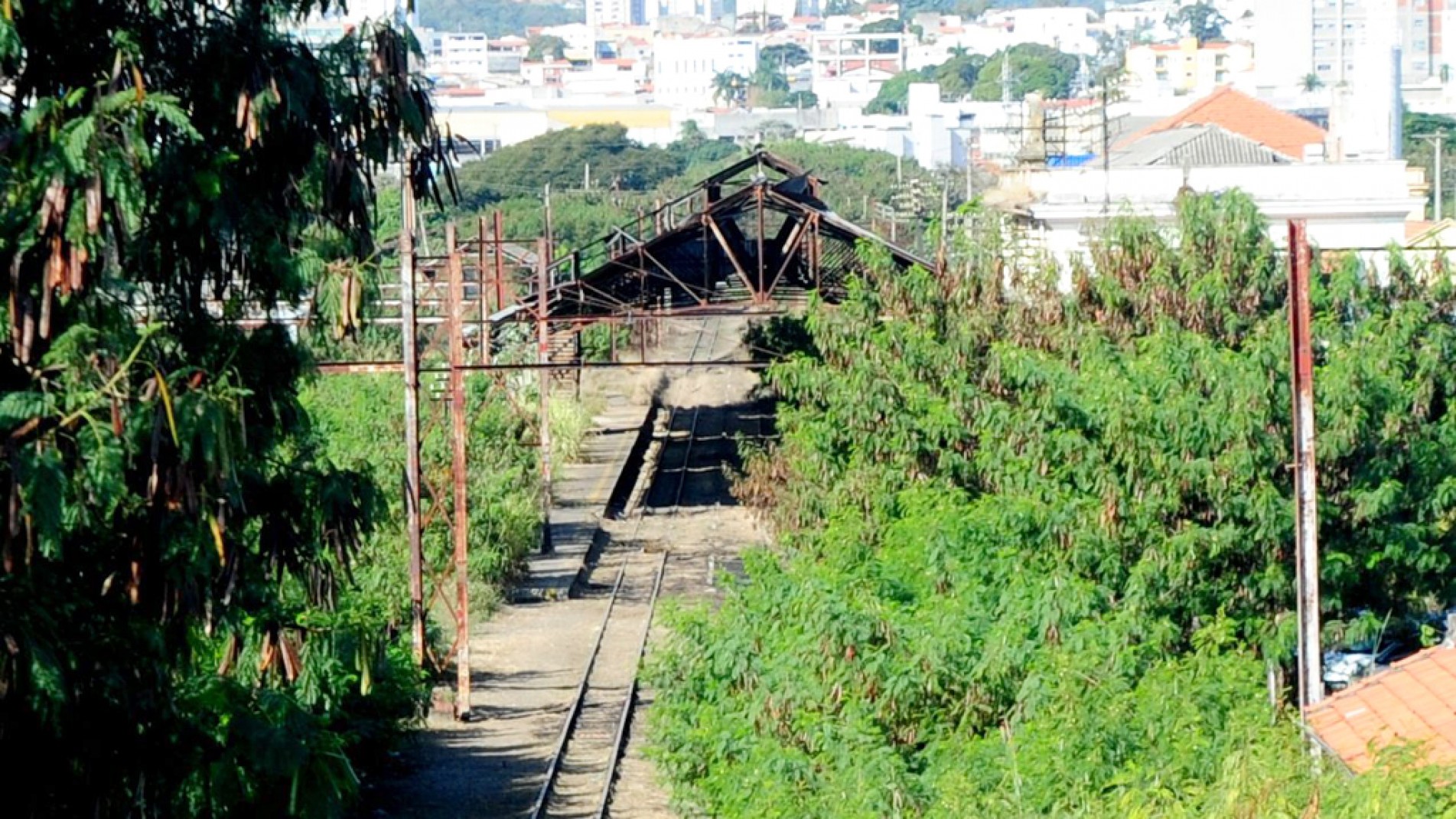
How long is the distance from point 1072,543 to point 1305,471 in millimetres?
2832

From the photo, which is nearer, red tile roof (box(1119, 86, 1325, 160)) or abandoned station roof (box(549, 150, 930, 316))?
A: abandoned station roof (box(549, 150, 930, 316))

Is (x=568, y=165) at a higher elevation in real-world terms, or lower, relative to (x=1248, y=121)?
lower

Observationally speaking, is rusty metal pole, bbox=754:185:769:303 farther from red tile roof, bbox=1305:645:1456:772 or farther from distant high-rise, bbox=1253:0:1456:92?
distant high-rise, bbox=1253:0:1456:92

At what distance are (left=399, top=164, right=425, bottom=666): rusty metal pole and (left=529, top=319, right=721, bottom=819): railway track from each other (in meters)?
1.64

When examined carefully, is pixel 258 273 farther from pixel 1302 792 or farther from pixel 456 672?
pixel 456 672

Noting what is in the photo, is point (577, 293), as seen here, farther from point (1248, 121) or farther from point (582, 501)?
point (1248, 121)

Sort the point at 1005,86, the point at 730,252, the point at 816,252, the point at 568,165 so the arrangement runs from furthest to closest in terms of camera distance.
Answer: the point at 568,165
the point at 1005,86
the point at 816,252
the point at 730,252

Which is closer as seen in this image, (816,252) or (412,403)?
(412,403)

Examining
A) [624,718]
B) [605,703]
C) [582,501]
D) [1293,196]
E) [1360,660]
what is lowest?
[582,501]

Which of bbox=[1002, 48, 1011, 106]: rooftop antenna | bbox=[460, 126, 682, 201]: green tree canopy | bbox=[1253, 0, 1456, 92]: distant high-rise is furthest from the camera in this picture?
bbox=[1253, 0, 1456, 92]: distant high-rise

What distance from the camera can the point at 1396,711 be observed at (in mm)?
11688

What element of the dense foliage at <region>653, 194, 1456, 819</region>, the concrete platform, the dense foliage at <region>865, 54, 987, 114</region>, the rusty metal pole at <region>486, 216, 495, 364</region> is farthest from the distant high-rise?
the dense foliage at <region>653, 194, 1456, 819</region>

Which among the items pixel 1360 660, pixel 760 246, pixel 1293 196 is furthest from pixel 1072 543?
pixel 1293 196

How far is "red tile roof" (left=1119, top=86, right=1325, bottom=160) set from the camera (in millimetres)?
59875
